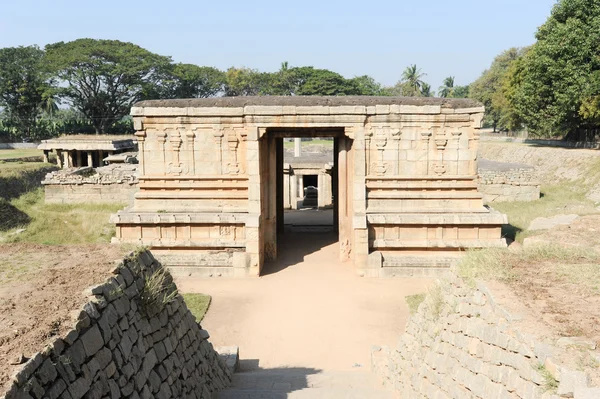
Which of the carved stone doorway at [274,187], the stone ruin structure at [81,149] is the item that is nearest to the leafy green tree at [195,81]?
the stone ruin structure at [81,149]

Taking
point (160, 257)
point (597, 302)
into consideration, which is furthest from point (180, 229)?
point (597, 302)

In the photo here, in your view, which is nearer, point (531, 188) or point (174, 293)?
point (174, 293)

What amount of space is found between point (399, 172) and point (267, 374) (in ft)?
28.3

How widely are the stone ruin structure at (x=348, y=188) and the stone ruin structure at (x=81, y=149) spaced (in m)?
21.5

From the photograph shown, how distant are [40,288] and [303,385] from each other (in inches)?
183

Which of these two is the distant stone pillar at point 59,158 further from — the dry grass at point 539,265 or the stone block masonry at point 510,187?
the dry grass at point 539,265

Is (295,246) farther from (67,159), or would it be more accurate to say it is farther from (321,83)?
(321,83)

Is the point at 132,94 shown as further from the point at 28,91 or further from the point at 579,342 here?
the point at 579,342

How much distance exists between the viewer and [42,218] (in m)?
20.9

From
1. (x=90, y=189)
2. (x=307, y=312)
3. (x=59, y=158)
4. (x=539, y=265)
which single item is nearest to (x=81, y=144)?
(x=59, y=158)

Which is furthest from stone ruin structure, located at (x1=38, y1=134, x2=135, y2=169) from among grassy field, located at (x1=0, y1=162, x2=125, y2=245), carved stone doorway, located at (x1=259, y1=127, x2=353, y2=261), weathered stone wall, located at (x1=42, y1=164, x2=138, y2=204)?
carved stone doorway, located at (x1=259, y1=127, x2=353, y2=261)

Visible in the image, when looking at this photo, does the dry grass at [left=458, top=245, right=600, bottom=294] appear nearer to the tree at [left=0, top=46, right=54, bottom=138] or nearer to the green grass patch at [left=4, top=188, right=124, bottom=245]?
the green grass patch at [left=4, top=188, right=124, bottom=245]

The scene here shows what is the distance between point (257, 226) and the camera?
14867 mm

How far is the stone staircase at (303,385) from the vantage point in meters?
7.44
